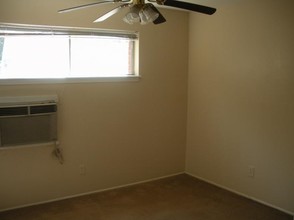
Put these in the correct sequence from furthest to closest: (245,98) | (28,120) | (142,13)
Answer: (245,98)
(28,120)
(142,13)

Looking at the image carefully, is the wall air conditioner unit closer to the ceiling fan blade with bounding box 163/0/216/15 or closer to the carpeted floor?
the carpeted floor

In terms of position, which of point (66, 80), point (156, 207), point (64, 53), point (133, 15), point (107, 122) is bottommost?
point (156, 207)

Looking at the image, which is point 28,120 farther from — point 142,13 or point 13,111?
point 142,13

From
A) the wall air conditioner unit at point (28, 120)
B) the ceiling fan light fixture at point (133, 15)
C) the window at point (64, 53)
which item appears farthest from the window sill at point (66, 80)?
the ceiling fan light fixture at point (133, 15)

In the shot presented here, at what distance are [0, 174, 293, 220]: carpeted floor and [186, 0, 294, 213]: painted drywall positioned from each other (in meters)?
0.26

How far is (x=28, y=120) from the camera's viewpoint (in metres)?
3.26

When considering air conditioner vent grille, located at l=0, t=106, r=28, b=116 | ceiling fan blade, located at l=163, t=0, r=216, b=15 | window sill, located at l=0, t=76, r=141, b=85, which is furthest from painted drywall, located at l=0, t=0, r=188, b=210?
ceiling fan blade, located at l=163, t=0, r=216, b=15

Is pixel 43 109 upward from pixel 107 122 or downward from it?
upward

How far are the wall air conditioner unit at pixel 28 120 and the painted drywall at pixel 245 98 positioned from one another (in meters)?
1.94

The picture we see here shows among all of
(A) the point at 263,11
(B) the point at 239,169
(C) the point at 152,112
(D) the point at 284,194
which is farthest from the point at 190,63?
(D) the point at 284,194

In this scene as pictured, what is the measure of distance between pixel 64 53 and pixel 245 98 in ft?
6.94

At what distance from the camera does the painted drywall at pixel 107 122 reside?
3322 mm

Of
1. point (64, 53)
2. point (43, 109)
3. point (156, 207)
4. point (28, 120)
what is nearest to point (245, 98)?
point (156, 207)

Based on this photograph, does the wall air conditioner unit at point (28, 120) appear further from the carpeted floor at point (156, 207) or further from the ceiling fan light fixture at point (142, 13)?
the ceiling fan light fixture at point (142, 13)
